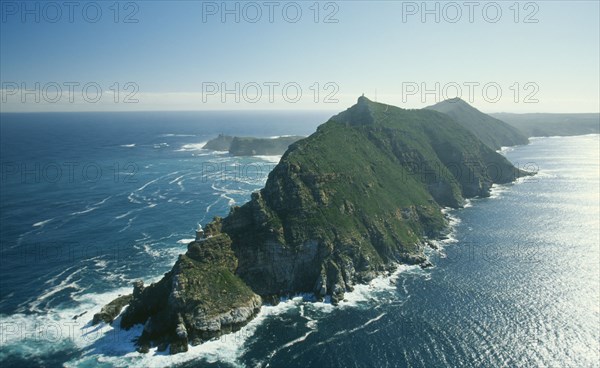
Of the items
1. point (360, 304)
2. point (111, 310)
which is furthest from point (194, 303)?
point (360, 304)

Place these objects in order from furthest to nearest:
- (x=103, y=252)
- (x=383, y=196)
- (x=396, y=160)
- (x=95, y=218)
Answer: (x=396, y=160)
(x=95, y=218)
(x=383, y=196)
(x=103, y=252)

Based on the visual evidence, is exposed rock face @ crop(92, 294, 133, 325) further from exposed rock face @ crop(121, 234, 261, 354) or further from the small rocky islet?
exposed rock face @ crop(121, 234, 261, 354)

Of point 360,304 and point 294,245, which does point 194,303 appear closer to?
point 294,245

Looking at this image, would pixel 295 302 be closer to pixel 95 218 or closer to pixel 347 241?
pixel 347 241

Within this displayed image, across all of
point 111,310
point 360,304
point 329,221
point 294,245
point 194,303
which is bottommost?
point 360,304

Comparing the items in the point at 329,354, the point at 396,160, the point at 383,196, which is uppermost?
the point at 396,160

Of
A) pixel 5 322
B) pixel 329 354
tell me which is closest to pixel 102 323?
pixel 5 322

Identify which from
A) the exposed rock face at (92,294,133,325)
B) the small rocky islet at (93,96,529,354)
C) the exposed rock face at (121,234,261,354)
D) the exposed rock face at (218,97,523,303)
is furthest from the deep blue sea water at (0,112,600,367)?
the exposed rock face at (218,97,523,303)

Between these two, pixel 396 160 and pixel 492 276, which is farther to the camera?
pixel 396 160
